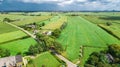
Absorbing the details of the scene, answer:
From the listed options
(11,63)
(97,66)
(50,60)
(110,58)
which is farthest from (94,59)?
(11,63)

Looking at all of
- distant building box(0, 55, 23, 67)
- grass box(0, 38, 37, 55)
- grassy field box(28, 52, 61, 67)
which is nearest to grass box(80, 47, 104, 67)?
grassy field box(28, 52, 61, 67)

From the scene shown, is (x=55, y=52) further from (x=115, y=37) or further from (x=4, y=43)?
(x=115, y=37)

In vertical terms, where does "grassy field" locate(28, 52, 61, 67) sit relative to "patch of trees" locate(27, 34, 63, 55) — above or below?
below

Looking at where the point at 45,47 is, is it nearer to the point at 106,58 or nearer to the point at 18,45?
the point at 18,45

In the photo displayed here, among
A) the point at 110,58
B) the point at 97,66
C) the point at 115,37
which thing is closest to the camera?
the point at 97,66

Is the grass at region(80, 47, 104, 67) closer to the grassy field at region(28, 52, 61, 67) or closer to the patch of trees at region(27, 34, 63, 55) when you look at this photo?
the grassy field at region(28, 52, 61, 67)

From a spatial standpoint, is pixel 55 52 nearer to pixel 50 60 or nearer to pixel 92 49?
pixel 50 60

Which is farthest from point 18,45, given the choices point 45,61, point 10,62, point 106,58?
point 106,58

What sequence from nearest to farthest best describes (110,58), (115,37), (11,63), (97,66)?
1. (97,66)
2. (11,63)
3. (110,58)
4. (115,37)

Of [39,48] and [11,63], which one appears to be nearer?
[11,63]
